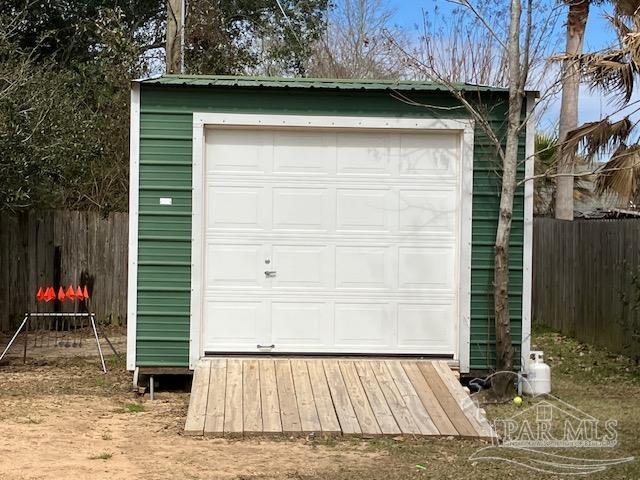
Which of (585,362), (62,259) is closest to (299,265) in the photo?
(585,362)

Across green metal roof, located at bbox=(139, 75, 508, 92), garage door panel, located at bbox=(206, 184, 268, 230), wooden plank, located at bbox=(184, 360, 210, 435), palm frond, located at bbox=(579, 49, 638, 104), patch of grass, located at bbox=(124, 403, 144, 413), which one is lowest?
patch of grass, located at bbox=(124, 403, 144, 413)

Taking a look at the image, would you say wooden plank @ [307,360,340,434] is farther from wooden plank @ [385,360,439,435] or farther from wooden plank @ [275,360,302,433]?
wooden plank @ [385,360,439,435]

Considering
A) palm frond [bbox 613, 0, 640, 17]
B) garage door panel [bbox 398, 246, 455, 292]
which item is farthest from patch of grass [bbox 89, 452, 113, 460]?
palm frond [bbox 613, 0, 640, 17]

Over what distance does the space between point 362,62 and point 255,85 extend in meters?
13.2

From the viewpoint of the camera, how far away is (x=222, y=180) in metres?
8.24

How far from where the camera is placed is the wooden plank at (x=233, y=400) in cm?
644

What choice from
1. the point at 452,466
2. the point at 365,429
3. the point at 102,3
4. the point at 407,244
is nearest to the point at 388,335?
the point at 407,244

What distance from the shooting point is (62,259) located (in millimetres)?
13516

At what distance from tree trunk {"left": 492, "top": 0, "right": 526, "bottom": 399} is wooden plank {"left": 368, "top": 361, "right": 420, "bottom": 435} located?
3.40 feet

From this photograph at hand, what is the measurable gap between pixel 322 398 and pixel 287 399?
11.7 inches

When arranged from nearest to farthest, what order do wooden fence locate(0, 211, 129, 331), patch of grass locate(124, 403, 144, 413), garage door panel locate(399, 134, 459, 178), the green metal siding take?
1. patch of grass locate(124, 403, 144, 413)
2. the green metal siding
3. garage door panel locate(399, 134, 459, 178)
4. wooden fence locate(0, 211, 129, 331)

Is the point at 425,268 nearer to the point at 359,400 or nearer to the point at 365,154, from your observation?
the point at 365,154

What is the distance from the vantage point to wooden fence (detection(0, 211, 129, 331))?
13242 millimetres

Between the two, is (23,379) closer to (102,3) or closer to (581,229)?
(581,229)
